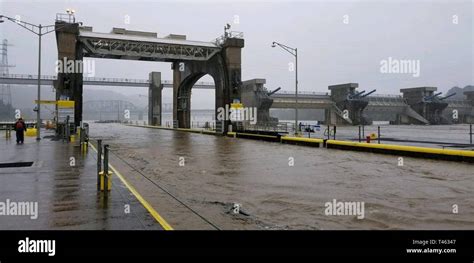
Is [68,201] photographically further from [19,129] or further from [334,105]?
[334,105]

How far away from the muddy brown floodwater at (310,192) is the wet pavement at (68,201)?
639mm

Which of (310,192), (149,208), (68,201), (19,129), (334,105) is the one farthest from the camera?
(334,105)

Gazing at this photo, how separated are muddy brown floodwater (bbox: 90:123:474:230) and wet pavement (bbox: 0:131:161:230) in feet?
2.10

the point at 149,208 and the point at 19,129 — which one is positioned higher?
the point at 19,129

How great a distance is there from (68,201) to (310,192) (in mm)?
5990

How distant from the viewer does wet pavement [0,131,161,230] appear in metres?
6.51

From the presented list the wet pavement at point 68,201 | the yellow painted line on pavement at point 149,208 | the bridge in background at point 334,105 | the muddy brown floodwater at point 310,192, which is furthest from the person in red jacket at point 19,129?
the bridge in background at point 334,105

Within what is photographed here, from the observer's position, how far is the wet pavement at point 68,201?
256 inches

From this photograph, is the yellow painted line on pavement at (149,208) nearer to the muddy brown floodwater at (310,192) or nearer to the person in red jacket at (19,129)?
the muddy brown floodwater at (310,192)

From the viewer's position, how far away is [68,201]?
8344 millimetres

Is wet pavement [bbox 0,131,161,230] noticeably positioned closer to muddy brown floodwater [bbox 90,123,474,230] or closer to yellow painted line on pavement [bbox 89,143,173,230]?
yellow painted line on pavement [bbox 89,143,173,230]

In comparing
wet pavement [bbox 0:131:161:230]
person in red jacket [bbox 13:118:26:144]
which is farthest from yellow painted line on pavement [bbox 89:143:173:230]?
person in red jacket [bbox 13:118:26:144]

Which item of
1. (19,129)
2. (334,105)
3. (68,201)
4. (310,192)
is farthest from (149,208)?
(334,105)
